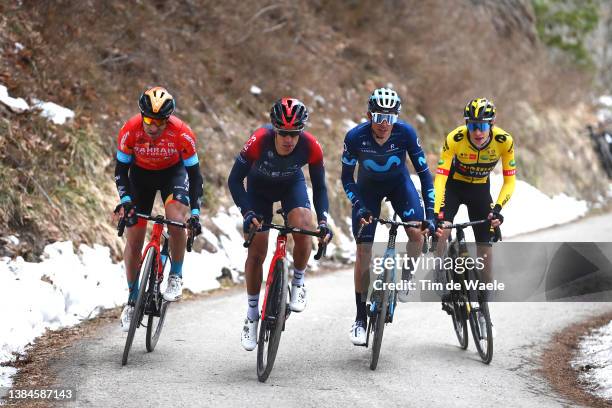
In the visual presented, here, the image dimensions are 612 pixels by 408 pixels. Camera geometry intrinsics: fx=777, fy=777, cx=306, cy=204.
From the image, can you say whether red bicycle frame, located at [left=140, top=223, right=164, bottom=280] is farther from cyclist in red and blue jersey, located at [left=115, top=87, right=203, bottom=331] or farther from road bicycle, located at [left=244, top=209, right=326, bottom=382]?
road bicycle, located at [left=244, top=209, right=326, bottom=382]

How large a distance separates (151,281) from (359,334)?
2023 millimetres

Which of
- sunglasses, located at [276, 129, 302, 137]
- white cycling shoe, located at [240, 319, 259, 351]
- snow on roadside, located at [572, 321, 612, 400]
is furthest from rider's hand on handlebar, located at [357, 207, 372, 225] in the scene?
snow on roadside, located at [572, 321, 612, 400]

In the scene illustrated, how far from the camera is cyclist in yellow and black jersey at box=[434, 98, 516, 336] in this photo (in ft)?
25.7

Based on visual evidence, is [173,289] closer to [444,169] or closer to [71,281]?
[71,281]

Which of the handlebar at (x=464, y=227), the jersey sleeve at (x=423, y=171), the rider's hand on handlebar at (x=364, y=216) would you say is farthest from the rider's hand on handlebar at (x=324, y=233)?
the jersey sleeve at (x=423, y=171)

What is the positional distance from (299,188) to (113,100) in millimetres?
7077

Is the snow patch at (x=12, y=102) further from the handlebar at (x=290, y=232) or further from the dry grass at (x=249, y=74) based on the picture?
the handlebar at (x=290, y=232)

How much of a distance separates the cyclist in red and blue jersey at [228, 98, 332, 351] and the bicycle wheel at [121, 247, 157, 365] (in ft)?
2.78

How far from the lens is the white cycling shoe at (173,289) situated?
7.18m

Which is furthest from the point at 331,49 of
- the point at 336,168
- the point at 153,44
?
the point at 153,44

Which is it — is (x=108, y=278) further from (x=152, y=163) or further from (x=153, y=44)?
(x=153, y=44)

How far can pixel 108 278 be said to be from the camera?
9.59 metres

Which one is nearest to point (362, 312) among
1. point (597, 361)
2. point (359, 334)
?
point (359, 334)

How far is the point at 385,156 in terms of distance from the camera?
739cm
